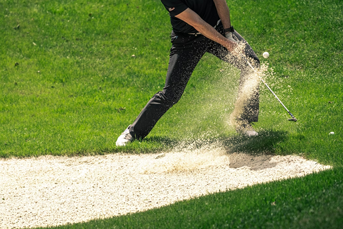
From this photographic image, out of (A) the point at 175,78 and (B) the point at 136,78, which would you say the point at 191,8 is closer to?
(A) the point at 175,78

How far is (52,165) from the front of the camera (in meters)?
6.33

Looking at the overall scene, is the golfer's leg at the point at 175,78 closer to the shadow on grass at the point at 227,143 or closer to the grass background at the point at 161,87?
the shadow on grass at the point at 227,143

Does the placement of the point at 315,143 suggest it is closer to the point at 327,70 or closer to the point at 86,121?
the point at 86,121

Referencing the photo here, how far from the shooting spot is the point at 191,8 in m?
6.09

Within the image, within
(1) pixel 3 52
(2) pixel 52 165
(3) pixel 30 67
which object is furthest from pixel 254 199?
(1) pixel 3 52

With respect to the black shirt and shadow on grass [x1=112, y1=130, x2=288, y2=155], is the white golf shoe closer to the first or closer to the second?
shadow on grass [x1=112, y1=130, x2=288, y2=155]

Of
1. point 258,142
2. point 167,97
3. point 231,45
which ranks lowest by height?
point 258,142

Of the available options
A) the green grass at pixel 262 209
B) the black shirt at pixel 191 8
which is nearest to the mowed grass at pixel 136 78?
the green grass at pixel 262 209

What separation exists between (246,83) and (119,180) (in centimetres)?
221

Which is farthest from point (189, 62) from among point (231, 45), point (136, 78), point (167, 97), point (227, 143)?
point (136, 78)

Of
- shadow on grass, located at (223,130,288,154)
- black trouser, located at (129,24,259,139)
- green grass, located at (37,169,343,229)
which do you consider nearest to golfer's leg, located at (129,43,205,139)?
black trouser, located at (129,24,259,139)

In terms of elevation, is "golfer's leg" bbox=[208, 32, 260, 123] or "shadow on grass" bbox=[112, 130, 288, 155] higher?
"golfer's leg" bbox=[208, 32, 260, 123]

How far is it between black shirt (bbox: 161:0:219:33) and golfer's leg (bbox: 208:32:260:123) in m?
0.39

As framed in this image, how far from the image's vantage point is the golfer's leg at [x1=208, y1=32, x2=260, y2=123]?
6070mm
